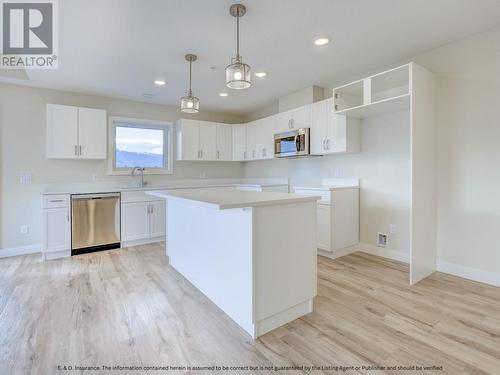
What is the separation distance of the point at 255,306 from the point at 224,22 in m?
2.42

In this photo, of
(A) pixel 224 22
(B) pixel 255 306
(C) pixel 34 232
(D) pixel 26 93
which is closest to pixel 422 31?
(A) pixel 224 22

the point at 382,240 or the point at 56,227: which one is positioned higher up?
the point at 56,227

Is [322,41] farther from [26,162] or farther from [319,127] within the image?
[26,162]

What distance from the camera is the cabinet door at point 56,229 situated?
11.6 ft

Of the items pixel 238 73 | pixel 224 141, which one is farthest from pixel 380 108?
pixel 224 141

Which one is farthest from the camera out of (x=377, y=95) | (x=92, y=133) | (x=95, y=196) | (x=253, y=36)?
(x=92, y=133)

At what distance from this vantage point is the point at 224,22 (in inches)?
93.0

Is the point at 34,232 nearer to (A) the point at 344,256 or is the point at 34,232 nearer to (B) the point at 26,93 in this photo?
(B) the point at 26,93

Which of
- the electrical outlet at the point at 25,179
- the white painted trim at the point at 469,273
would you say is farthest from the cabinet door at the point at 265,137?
the electrical outlet at the point at 25,179

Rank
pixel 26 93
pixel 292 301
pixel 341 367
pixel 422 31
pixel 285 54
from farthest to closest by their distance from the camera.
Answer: pixel 26 93 < pixel 285 54 < pixel 422 31 < pixel 292 301 < pixel 341 367

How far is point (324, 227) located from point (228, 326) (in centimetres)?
204

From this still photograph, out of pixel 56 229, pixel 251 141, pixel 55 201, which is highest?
pixel 251 141

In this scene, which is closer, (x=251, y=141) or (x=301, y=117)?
(x=301, y=117)

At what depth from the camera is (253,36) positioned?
2600mm
